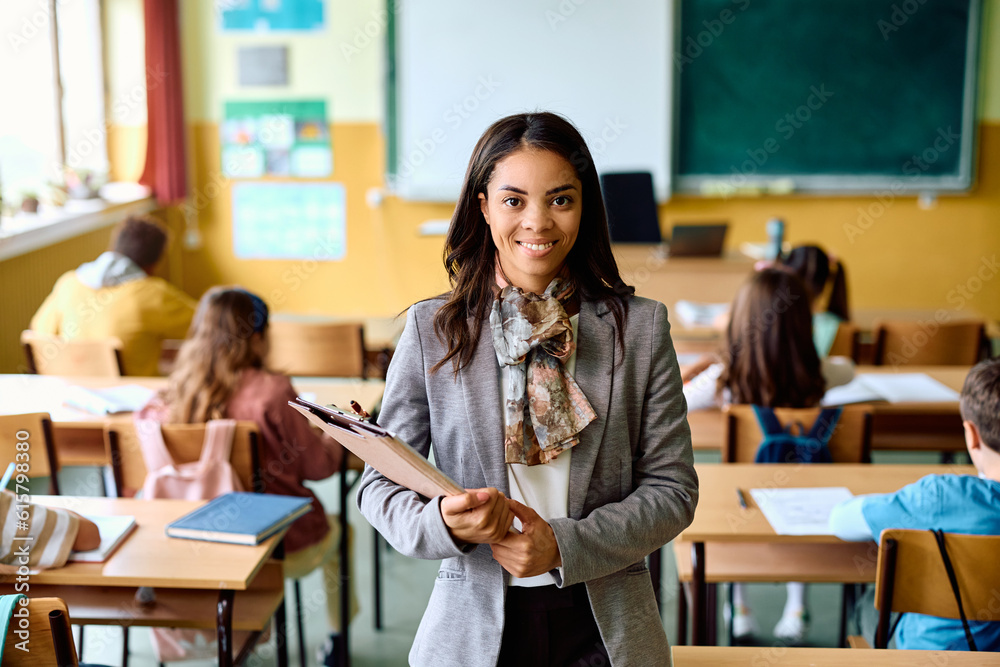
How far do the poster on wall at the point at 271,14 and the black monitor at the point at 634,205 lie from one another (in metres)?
3.05

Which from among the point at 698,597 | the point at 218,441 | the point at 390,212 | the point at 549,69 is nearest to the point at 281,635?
the point at 218,441

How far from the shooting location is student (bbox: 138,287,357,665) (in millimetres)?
2369

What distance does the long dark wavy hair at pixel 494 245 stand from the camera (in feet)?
3.79

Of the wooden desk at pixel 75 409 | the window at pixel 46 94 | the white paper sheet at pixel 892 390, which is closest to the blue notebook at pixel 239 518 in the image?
the wooden desk at pixel 75 409

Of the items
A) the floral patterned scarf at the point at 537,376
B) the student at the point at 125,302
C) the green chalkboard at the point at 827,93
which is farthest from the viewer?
the green chalkboard at the point at 827,93

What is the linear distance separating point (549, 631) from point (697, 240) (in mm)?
2922

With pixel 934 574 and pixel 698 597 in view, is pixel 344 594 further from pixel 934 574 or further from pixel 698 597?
pixel 934 574

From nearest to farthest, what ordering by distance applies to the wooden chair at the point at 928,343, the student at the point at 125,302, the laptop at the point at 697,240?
the student at the point at 125,302 → the wooden chair at the point at 928,343 → the laptop at the point at 697,240

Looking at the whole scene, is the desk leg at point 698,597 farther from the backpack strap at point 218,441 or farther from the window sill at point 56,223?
the window sill at point 56,223

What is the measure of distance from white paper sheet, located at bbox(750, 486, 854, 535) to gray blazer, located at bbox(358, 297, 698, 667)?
0.85 meters

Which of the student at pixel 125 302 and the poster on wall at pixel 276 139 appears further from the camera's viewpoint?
the poster on wall at pixel 276 139

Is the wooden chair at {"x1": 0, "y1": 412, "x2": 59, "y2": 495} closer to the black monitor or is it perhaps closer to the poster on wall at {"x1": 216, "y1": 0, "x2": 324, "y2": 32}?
the black monitor

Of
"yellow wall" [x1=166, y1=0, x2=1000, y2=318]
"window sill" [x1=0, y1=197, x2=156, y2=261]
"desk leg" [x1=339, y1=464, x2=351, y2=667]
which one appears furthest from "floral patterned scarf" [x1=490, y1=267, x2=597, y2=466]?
"yellow wall" [x1=166, y1=0, x2=1000, y2=318]

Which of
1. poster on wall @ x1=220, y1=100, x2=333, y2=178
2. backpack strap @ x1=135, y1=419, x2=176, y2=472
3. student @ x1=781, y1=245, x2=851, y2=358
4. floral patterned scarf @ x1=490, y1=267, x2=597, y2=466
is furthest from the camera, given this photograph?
poster on wall @ x1=220, y1=100, x2=333, y2=178
